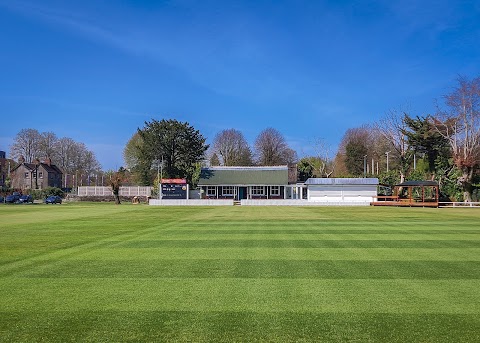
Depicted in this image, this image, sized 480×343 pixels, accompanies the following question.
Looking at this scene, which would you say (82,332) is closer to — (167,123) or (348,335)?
(348,335)

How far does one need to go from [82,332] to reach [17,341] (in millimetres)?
818

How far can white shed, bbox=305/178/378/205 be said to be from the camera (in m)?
58.5

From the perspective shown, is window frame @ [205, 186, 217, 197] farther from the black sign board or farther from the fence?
the fence

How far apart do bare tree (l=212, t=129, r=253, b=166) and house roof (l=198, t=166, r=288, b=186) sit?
20.4m

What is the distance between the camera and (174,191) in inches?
2451

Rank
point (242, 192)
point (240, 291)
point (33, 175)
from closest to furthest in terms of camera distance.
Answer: point (240, 291)
point (242, 192)
point (33, 175)

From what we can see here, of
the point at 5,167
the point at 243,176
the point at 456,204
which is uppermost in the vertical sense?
the point at 5,167

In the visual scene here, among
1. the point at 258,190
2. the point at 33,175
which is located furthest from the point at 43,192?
the point at 258,190

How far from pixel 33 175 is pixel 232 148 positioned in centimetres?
4457

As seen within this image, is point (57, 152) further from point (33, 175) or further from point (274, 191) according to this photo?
point (274, 191)

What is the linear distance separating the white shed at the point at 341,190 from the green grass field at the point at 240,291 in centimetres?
4412

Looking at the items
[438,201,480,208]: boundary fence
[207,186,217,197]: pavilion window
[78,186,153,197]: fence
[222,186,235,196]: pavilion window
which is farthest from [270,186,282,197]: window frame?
[438,201,480,208]: boundary fence

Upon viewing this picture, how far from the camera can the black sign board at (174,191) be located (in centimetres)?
6216

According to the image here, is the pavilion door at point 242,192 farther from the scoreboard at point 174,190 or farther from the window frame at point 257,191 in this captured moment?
the scoreboard at point 174,190
